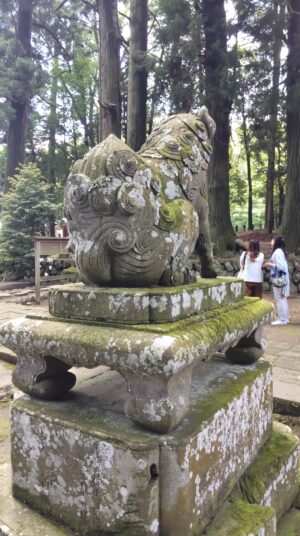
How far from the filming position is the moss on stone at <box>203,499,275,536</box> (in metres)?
1.38

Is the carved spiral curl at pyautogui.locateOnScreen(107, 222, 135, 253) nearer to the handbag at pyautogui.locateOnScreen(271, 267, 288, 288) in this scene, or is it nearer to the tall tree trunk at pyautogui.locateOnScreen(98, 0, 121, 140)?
the handbag at pyautogui.locateOnScreen(271, 267, 288, 288)

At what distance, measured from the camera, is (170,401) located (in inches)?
51.1

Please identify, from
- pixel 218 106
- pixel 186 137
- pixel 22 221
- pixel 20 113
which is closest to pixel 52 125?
pixel 20 113

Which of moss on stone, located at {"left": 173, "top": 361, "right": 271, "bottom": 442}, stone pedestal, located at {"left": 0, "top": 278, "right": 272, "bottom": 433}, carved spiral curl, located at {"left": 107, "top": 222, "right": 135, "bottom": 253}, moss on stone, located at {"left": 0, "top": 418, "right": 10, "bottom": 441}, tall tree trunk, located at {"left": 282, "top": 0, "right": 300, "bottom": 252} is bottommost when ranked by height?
moss on stone, located at {"left": 0, "top": 418, "right": 10, "bottom": 441}

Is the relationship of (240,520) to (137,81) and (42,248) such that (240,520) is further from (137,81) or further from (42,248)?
(137,81)

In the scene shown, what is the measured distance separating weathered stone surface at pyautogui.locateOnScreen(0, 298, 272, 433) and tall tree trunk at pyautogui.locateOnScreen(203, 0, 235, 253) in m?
8.35

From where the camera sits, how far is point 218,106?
366 inches

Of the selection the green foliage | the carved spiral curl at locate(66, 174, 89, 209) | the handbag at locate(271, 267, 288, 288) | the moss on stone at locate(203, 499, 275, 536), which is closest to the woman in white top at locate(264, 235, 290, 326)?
the handbag at locate(271, 267, 288, 288)

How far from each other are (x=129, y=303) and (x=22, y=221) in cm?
1071

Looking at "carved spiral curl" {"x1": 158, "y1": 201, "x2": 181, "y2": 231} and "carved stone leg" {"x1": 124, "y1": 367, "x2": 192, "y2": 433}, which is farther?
"carved spiral curl" {"x1": 158, "y1": 201, "x2": 181, "y2": 231}

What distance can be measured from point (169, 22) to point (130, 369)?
390 inches

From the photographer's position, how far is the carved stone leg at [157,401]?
1.30 m

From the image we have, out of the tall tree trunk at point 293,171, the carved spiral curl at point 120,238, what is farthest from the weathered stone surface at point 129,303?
the tall tree trunk at point 293,171

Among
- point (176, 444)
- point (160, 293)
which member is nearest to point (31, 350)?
point (160, 293)
